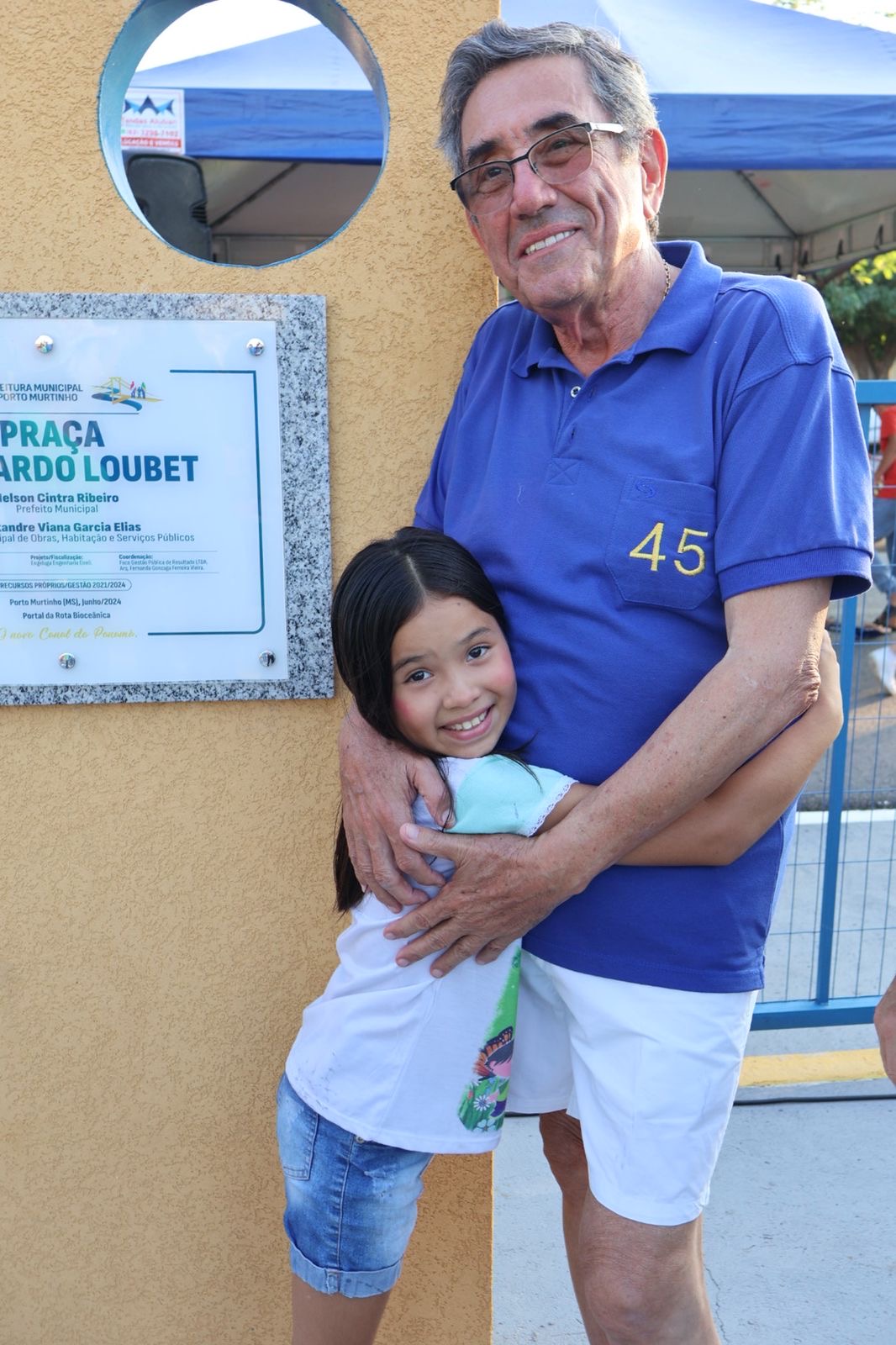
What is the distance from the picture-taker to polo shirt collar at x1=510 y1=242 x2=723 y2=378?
134cm

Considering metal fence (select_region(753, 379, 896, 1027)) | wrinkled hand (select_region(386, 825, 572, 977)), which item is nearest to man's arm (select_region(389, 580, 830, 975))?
wrinkled hand (select_region(386, 825, 572, 977))

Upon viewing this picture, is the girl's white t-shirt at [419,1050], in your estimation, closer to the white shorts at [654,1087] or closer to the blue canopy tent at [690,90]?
the white shorts at [654,1087]

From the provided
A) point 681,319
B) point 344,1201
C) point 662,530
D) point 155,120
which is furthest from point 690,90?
point 344,1201

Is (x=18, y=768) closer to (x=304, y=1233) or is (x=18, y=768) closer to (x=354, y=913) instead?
(x=354, y=913)

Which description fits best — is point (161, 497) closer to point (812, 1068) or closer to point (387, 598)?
point (387, 598)

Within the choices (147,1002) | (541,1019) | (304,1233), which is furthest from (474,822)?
(147,1002)

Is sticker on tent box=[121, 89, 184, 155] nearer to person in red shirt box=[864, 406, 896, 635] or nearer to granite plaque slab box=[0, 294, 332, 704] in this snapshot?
person in red shirt box=[864, 406, 896, 635]

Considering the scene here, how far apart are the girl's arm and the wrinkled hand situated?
2.2 inches

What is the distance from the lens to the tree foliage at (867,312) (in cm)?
1352

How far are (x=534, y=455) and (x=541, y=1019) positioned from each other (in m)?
0.76

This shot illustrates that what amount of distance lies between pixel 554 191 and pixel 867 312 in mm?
14825

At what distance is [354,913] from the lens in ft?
5.01

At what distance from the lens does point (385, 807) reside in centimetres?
142

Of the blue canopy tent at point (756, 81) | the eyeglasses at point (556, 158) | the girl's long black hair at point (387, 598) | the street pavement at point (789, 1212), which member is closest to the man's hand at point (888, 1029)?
the girl's long black hair at point (387, 598)
